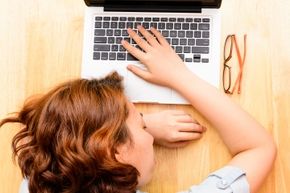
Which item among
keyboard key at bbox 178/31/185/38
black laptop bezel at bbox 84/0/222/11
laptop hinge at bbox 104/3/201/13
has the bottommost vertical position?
keyboard key at bbox 178/31/185/38

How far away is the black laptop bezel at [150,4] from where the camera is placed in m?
0.97

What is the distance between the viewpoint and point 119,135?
0.81 m

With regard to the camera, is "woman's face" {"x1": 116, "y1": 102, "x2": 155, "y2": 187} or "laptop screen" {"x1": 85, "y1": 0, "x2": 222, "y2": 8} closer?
"woman's face" {"x1": 116, "y1": 102, "x2": 155, "y2": 187}

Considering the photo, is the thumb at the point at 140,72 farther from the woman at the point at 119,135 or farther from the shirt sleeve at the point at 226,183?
the shirt sleeve at the point at 226,183

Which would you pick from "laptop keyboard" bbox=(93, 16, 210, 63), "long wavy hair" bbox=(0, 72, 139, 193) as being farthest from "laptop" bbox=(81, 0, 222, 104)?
"long wavy hair" bbox=(0, 72, 139, 193)

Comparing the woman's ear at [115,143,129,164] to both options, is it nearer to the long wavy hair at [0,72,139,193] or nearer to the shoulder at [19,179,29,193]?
the long wavy hair at [0,72,139,193]

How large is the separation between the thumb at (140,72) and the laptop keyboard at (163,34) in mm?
22

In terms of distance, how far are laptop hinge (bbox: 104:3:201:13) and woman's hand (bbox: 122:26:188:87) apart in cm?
4

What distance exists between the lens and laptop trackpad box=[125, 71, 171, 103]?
96cm

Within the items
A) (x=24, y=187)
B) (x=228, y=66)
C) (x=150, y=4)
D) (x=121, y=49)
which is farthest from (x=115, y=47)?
(x=24, y=187)

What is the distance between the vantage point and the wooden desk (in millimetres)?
932

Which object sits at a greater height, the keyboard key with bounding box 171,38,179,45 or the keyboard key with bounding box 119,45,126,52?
the keyboard key with bounding box 171,38,179,45

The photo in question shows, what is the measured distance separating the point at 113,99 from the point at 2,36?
1.15 feet

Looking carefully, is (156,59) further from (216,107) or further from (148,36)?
(216,107)
